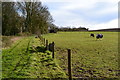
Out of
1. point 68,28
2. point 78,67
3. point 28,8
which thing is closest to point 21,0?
point 28,8

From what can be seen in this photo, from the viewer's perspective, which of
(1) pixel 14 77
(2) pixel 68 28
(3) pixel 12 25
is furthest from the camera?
(2) pixel 68 28

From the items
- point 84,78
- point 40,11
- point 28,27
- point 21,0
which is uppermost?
point 21,0

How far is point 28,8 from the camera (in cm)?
3700

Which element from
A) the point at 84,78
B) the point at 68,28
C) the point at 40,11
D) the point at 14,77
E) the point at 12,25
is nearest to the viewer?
the point at 14,77

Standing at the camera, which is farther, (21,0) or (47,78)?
(21,0)

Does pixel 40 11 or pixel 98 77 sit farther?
pixel 40 11

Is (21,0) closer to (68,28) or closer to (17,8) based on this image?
(17,8)

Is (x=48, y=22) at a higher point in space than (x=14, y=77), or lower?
higher

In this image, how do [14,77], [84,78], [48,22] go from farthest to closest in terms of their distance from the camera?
[48,22] < [84,78] < [14,77]

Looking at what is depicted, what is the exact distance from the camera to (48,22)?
39.6 metres

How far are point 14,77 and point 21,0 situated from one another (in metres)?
34.3

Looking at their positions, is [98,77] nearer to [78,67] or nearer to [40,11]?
[78,67]

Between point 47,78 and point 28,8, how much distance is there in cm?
3368

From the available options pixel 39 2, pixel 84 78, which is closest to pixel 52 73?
pixel 84 78
